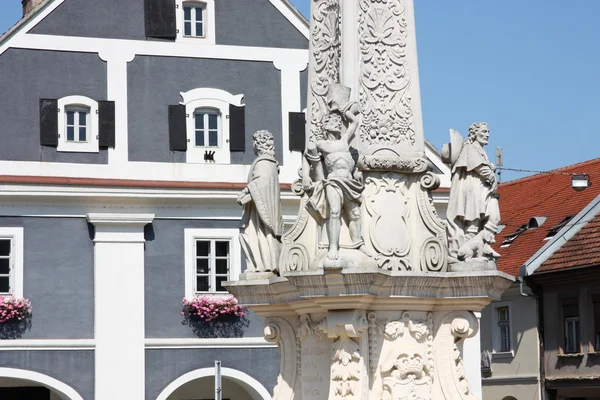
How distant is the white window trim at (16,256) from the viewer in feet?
87.9

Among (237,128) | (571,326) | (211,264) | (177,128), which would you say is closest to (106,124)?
(177,128)

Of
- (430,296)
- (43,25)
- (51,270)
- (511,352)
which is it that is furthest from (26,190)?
(430,296)

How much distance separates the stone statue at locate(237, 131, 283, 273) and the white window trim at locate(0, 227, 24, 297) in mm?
14722

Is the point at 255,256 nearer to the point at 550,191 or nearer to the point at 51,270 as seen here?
the point at 51,270

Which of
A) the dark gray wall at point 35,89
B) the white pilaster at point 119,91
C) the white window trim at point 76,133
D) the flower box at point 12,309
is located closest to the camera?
the flower box at point 12,309

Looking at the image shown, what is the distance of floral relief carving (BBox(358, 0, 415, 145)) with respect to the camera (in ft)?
40.9

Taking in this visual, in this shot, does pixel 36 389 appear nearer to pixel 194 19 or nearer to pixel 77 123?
pixel 77 123

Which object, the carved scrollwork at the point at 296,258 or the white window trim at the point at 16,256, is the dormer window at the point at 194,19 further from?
the carved scrollwork at the point at 296,258

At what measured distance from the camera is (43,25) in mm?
27766

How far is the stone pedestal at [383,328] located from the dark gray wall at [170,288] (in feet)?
50.0

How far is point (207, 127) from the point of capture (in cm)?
2878

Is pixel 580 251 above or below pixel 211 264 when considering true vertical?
above

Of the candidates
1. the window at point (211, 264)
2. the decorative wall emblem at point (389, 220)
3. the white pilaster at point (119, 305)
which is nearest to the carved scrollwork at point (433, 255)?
the decorative wall emblem at point (389, 220)

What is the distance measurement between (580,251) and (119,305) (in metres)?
11.3
